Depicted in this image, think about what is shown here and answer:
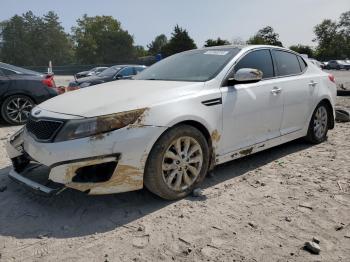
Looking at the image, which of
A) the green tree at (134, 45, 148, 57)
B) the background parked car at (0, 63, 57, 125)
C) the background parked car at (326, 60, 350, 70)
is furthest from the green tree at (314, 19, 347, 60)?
the background parked car at (0, 63, 57, 125)

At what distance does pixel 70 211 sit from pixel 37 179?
42 centimetres

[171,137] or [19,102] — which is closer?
[171,137]

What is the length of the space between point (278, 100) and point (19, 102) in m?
5.65

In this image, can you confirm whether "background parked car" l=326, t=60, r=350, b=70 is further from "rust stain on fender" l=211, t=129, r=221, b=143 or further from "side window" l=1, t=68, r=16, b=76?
"rust stain on fender" l=211, t=129, r=221, b=143

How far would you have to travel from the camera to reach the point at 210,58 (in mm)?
4699

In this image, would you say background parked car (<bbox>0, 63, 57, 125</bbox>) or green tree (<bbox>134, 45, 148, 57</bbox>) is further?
green tree (<bbox>134, 45, 148, 57</bbox>)

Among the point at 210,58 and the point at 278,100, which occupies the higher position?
the point at 210,58

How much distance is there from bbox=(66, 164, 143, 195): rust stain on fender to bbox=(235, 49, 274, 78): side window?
1849 mm

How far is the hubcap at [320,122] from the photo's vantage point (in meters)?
5.89

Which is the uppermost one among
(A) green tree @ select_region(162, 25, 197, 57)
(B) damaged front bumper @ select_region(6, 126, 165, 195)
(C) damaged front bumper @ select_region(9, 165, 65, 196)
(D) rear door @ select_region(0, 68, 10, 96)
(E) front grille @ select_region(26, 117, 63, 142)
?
(A) green tree @ select_region(162, 25, 197, 57)

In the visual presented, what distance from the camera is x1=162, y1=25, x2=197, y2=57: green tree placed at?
2276 inches

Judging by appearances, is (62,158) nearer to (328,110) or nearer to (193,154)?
(193,154)

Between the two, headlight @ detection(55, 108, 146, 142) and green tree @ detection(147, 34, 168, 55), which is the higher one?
green tree @ detection(147, 34, 168, 55)

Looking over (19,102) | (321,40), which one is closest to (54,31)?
(321,40)
